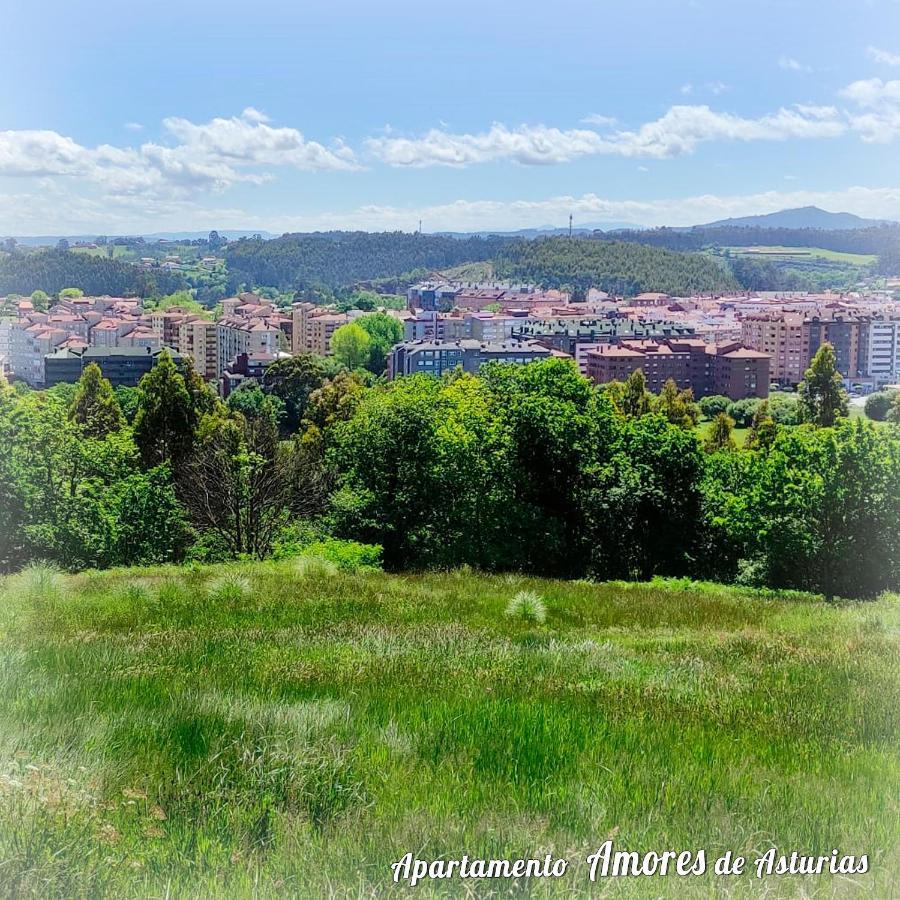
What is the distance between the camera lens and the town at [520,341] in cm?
9431

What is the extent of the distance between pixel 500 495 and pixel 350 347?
304 feet

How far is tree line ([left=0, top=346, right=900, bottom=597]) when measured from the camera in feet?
63.7

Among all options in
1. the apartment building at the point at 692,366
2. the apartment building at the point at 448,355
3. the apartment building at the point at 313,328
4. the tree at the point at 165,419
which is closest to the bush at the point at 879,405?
the apartment building at the point at 692,366

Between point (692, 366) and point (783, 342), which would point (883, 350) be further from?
point (692, 366)

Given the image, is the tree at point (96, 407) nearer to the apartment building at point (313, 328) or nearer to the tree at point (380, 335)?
the tree at point (380, 335)

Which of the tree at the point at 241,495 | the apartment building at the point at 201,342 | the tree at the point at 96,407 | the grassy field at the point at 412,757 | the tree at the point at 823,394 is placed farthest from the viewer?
the apartment building at the point at 201,342

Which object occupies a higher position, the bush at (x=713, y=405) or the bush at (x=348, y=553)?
the bush at (x=348, y=553)

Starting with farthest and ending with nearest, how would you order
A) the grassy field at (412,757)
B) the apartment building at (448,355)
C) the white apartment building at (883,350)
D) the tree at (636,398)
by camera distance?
the white apartment building at (883,350), the apartment building at (448,355), the tree at (636,398), the grassy field at (412,757)

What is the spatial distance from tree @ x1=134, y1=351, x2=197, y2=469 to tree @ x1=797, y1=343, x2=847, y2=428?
115 ft

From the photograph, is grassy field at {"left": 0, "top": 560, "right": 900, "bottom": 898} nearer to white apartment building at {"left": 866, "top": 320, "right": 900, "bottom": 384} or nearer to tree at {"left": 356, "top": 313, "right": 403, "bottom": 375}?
tree at {"left": 356, "top": 313, "right": 403, "bottom": 375}

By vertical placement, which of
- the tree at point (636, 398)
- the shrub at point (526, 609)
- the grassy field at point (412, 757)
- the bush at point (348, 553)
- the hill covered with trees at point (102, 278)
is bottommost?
the tree at point (636, 398)

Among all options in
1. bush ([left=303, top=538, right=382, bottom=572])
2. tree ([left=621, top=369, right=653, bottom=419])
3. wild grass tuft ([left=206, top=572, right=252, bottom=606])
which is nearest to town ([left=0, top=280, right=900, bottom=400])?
tree ([left=621, top=369, right=653, bottom=419])

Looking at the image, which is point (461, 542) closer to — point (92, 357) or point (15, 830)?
point (15, 830)

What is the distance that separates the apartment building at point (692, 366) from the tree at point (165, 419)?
7553cm
